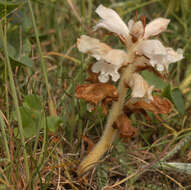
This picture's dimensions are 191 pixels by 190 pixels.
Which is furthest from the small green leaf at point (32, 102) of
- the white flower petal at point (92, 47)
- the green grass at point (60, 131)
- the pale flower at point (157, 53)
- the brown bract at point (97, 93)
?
the pale flower at point (157, 53)

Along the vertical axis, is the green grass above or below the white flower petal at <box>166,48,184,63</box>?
below

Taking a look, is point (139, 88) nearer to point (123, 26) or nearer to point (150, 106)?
point (150, 106)

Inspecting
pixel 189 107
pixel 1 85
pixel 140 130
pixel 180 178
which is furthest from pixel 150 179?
pixel 1 85

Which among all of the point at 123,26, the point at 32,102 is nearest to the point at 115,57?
the point at 123,26

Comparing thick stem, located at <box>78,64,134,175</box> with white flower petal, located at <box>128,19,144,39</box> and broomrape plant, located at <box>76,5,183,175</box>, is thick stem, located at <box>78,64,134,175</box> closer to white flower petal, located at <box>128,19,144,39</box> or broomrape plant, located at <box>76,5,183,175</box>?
broomrape plant, located at <box>76,5,183,175</box>

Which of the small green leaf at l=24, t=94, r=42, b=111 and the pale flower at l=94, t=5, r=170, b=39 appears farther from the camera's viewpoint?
the small green leaf at l=24, t=94, r=42, b=111

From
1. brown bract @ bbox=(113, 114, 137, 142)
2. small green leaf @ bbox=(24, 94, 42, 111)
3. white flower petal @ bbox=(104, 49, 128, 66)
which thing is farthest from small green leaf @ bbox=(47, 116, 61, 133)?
white flower petal @ bbox=(104, 49, 128, 66)

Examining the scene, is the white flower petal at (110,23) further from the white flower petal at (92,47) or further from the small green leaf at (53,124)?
the small green leaf at (53,124)

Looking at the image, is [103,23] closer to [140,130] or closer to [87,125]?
[87,125]
